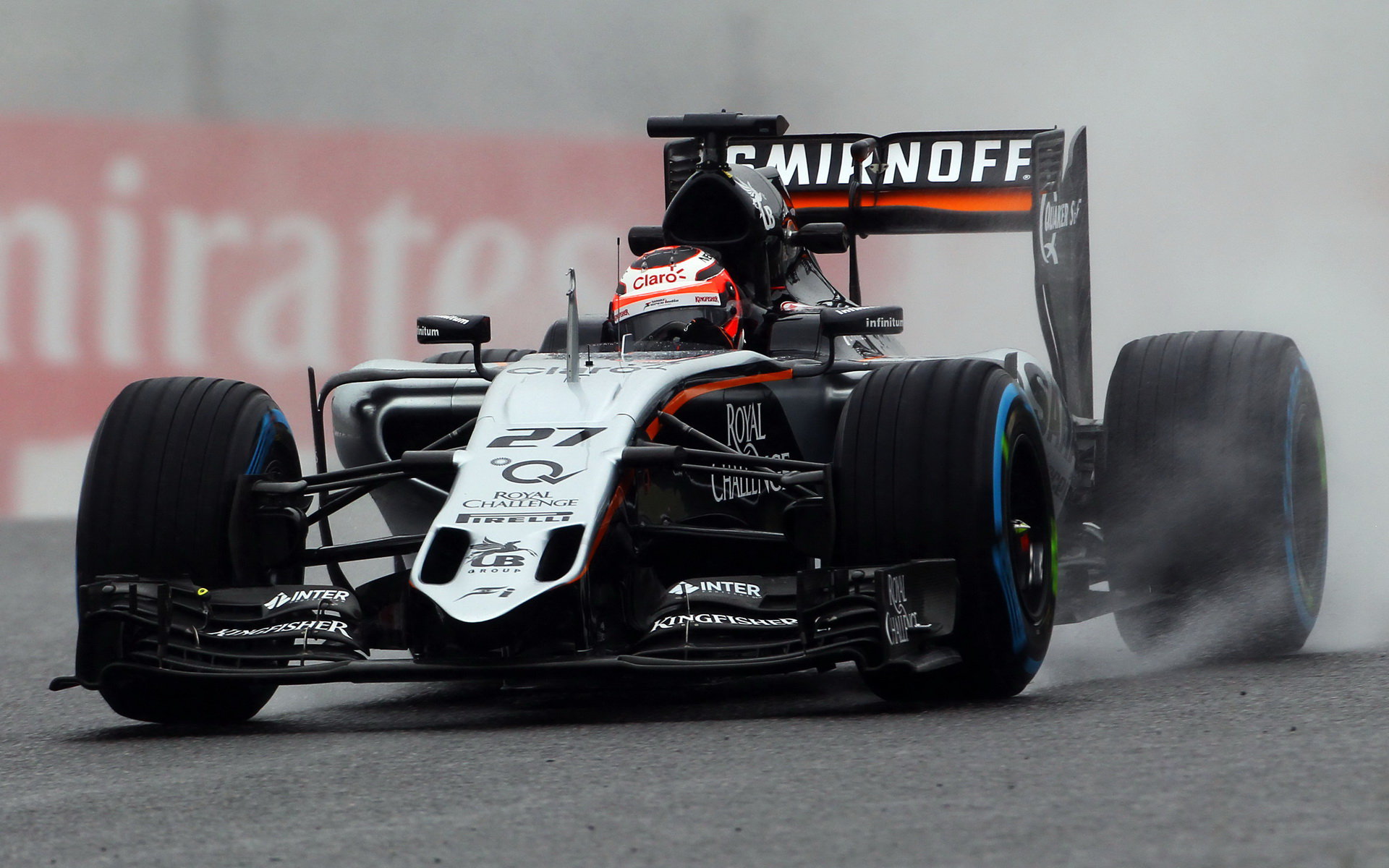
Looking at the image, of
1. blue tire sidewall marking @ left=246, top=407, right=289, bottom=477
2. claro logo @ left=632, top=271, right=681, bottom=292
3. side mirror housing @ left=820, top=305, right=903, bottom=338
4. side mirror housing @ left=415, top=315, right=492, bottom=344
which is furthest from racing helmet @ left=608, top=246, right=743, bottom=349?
blue tire sidewall marking @ left=246, top=407, right=289, bottom=477

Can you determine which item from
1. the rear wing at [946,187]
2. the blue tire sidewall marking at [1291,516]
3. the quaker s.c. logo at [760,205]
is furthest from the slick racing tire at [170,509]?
the blue tire sidewall marking at [1291,516]

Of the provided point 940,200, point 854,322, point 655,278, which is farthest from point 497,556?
point 940,200

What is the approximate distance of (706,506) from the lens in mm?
5871

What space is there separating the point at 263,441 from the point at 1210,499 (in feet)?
10.5

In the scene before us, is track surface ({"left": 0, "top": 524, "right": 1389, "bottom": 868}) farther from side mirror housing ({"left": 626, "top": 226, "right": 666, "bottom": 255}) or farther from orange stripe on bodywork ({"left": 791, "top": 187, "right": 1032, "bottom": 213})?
orange stripe on bodywork ({"left": 791, "top": 187, "right": 1032, "bottom": 213})

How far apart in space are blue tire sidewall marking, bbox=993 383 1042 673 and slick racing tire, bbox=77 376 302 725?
6.74 ft

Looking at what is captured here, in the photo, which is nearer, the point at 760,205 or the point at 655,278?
the point at 655,278

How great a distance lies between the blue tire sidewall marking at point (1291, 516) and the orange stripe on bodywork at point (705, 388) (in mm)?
1858

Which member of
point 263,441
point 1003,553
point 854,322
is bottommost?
point 1003,553

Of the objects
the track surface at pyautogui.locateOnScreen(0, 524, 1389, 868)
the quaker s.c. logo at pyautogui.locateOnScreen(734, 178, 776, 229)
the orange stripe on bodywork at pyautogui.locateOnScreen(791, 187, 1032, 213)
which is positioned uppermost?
the orange stripe on bodywork at pyautogui.locateOnScreen(791, 187, 1032, 213)

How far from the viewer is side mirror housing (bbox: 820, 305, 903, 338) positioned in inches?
228

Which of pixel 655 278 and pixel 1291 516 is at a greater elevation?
pixel 655 278

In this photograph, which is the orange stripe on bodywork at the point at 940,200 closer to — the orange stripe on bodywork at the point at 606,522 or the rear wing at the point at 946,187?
the rear wing at the point at 946,187

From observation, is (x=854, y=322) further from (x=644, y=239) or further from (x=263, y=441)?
(x=644, y=239)
